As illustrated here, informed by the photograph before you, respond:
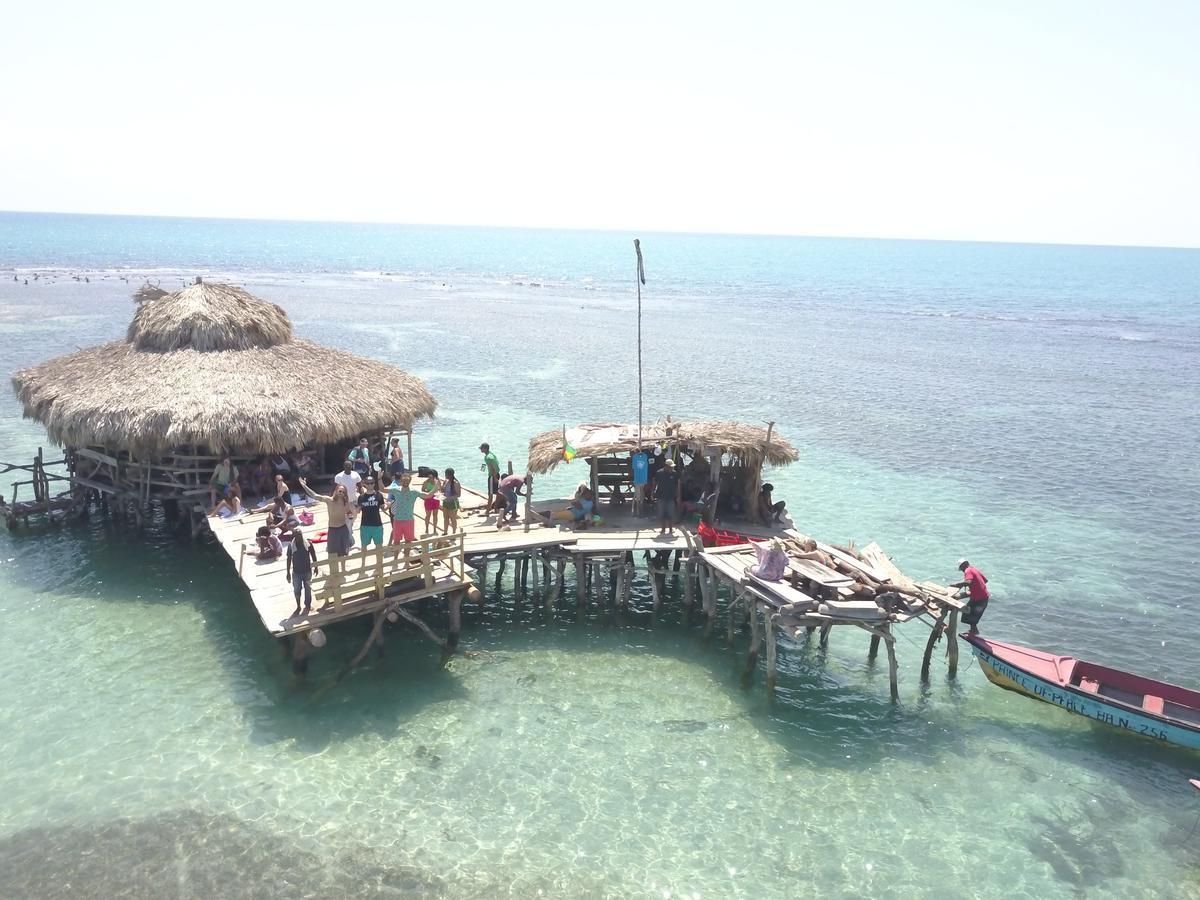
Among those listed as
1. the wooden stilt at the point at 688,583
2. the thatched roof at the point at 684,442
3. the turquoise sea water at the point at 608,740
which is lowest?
the turquoise sea water at the point at 608,740

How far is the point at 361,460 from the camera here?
887 inches

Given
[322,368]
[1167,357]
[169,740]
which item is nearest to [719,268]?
[1167,357]

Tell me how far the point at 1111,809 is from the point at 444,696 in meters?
Result: 11.7

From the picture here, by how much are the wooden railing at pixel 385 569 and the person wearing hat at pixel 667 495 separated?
5.06 metres

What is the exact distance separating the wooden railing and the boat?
35.2ft

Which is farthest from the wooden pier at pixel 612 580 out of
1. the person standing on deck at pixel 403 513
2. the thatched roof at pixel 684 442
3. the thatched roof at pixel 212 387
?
the thatched roof at pixel 212 387

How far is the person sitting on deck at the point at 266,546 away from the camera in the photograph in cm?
1816

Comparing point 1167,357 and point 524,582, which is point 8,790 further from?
point 1167,357

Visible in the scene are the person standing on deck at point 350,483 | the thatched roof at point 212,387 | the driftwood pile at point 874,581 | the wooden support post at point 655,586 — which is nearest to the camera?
the driftwood pile at point 874,581

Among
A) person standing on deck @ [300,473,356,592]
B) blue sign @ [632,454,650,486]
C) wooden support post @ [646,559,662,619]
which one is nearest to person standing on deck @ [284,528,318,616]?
person standing on deck @ [300,473,356,592]

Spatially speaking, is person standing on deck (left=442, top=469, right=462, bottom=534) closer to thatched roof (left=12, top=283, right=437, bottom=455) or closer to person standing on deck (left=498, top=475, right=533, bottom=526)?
person standing on deck (left=498, top=475, right=533, bottom=526)

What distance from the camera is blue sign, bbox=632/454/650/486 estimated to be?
20.8 meters

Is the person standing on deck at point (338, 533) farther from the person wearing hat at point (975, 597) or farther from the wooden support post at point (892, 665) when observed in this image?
the person wearing hat at point (975, 597)

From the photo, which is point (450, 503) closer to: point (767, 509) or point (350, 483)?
point (350, 483)
